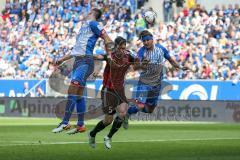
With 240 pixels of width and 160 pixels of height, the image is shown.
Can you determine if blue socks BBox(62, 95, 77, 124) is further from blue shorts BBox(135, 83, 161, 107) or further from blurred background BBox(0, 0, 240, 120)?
blurred background BBox(0, 0, 240, 120)

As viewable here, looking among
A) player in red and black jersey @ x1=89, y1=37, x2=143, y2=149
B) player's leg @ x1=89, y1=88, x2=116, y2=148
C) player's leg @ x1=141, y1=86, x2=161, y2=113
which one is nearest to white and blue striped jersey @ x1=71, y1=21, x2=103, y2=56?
player in red and black jersey @ x1=89, y1=37, x2=143, y2=149

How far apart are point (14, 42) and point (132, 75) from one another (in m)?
19.5

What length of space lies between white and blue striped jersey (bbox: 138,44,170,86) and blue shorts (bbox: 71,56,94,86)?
2772 mm

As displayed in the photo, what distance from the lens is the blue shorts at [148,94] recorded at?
21.1m

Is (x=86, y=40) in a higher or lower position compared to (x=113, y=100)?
higher

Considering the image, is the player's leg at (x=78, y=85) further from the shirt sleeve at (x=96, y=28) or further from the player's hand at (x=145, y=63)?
the player's hand at (x=145, y=63)

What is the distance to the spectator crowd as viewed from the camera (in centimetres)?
3453

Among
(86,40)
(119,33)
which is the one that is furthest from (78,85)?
(119,33)

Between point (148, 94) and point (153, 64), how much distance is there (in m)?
0.90

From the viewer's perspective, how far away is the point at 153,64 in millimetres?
20703

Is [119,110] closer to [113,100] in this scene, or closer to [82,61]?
[113,100]

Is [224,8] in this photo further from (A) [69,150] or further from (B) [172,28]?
(A) [69,150]

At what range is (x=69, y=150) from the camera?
15.6 meters

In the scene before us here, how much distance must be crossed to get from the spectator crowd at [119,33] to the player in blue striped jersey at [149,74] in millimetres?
11888
